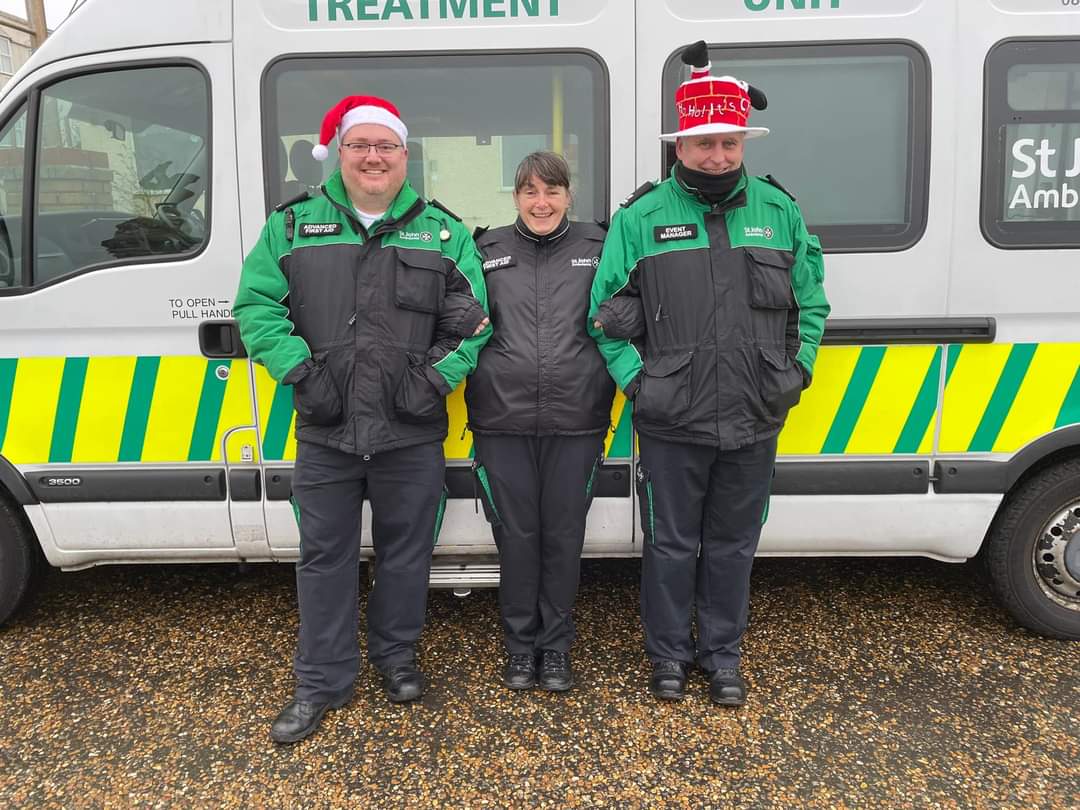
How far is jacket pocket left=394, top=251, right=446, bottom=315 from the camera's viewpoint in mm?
2479

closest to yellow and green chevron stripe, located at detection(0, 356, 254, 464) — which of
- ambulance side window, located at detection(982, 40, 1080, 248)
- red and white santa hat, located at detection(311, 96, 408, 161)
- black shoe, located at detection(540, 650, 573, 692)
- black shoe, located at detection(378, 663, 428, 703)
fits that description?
red and white santa hat, located at detection(311, 96, 408, 161)

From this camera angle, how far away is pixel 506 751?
252cm

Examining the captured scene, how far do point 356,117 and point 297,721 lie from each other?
184 centimetres

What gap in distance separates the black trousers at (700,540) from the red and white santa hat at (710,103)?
3.09 feet

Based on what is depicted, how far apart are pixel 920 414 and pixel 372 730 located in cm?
214

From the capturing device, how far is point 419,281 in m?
2.50

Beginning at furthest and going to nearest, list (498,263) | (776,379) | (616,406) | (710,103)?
(616,406)
(498,263)
(776,379)
(710,103)

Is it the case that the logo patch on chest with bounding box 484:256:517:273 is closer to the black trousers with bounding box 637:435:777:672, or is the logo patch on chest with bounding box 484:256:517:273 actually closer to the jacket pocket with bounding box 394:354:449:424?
the jacket pocket with bounding box 394:354:449:424

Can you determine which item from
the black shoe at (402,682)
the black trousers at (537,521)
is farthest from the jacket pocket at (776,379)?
the black shoe at (402,682)

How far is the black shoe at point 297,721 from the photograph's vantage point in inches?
101

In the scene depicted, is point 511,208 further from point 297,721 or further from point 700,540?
point 297,721

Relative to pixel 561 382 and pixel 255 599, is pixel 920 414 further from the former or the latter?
pixel 255 599

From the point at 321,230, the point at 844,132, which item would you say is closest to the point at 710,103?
the point at 844,132

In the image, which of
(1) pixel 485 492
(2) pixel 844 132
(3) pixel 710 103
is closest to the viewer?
(3) pixel 710 103
